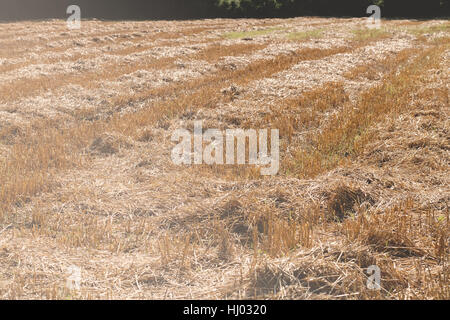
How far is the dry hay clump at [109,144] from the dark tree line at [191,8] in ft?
113

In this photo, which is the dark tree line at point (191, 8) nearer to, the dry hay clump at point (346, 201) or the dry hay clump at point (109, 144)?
the dry hay clump at point (109, 144)

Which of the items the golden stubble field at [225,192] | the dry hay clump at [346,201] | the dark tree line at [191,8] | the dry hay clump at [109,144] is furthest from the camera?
the dark tree line at [191,8]

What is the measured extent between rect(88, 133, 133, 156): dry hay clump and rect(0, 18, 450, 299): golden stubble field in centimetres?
3

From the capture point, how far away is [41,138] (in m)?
6.51

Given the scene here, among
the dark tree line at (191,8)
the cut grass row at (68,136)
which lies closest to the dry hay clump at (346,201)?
the cut grass row at (68,136)

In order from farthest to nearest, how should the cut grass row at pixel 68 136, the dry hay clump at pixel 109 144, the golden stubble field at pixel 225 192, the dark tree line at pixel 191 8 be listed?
the dark tree line at pixel 191 8 < the dry hay clump at pixel 109 144 < the cut grass row at pixel 68 136 < the golden stubble field at pixel 225 192

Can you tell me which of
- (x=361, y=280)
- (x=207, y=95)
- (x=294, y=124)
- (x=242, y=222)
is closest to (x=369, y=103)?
(x=294, y=124)

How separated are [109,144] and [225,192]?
2.46 metres

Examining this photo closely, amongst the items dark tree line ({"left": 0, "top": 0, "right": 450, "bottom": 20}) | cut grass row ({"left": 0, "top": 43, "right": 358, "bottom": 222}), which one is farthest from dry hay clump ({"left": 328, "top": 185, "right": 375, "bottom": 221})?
dark tree line ({"left": 0, "top": 0, "right": 450, "bottom": 20})

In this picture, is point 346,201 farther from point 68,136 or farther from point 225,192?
point 68,136

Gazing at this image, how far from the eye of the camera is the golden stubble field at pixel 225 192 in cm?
298

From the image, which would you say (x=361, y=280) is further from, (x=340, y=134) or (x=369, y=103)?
(x=369, y=103)

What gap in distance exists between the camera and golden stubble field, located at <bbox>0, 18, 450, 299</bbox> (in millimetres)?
2979
